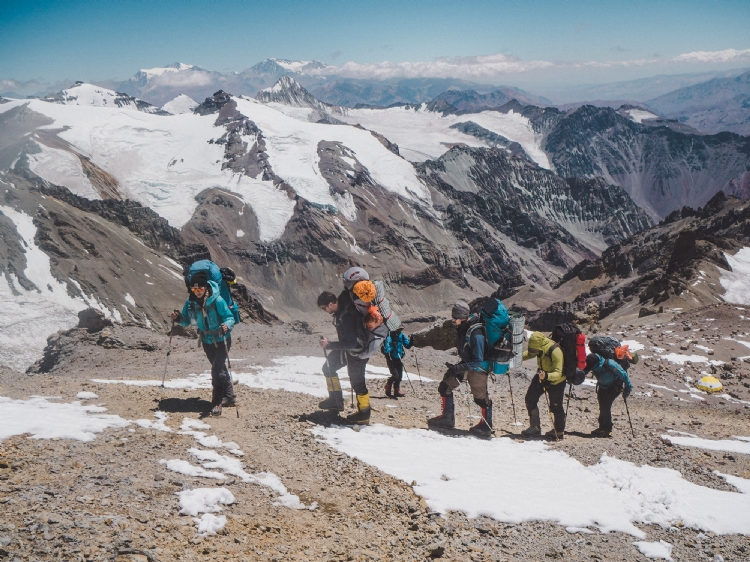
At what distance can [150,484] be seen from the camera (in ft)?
19.8

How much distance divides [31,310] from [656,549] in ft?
183

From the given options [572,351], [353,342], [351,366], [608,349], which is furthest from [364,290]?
[608,349]

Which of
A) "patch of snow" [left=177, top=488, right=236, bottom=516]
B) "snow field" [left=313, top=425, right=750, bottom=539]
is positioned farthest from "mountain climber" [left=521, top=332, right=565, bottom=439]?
"patch of snow" [left=177, top=488, right=236, bottom=516]

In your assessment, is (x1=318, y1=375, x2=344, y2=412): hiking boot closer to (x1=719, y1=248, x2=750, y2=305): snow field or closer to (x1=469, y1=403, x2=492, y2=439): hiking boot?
(x1=469, y1=403, x2=492, y2=439): hiking boot

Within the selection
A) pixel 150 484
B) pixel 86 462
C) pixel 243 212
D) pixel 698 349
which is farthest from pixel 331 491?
pixel 243 212

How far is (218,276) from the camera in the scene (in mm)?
9664

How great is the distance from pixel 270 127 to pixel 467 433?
16420 centimetres

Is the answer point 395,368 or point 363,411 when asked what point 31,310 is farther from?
point 363,411

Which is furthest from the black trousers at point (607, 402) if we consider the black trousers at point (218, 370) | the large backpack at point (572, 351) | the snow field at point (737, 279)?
the snow field at point (737, 279)

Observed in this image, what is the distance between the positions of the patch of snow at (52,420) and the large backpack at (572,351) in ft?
26.8

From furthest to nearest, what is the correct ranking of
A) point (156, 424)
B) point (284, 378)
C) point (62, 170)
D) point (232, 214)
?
point (232, 214), point (62, 170), point (284, 378), point (156, 424)

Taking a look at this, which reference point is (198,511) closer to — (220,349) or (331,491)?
(331,491)

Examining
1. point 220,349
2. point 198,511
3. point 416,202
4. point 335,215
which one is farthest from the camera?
point 416,202

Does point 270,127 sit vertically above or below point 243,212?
above
